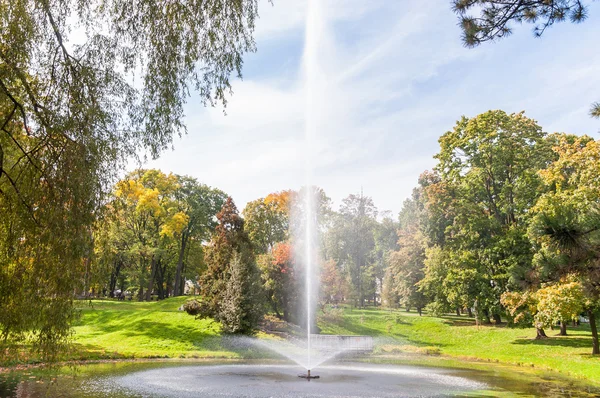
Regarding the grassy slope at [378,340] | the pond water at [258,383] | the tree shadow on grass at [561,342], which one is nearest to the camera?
the pond water at [258,383]

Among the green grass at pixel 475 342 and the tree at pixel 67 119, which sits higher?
the tree at pixel 67 119

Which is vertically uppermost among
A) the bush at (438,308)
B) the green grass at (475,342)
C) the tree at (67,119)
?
the tree at (67,119)

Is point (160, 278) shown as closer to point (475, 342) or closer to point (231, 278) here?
point (231, 278)

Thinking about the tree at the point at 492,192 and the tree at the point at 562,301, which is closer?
the tree at the point at 562,301

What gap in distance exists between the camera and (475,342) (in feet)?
105

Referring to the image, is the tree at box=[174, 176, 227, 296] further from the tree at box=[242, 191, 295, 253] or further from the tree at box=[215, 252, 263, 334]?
the tree at box=[215, 252, 263, 334]

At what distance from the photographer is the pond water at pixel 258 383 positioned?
Answer: 1263 centimetres

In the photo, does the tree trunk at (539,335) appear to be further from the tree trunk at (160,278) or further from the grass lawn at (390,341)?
the tree trunk at (160,278)

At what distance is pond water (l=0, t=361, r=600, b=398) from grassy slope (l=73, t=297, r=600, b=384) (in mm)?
4412

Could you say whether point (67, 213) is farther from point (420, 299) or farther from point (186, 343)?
point (420, 299)

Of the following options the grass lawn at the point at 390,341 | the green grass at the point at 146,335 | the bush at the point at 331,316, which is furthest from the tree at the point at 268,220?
the green grass at the point at 146,335

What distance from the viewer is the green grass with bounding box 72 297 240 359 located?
23453mm

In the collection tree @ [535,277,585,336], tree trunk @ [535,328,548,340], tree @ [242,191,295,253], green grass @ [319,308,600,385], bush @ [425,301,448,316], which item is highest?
tree @ [242,191,295,253]

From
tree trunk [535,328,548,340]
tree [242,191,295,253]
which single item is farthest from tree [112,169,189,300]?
tree trunk [535,328,548,340]
